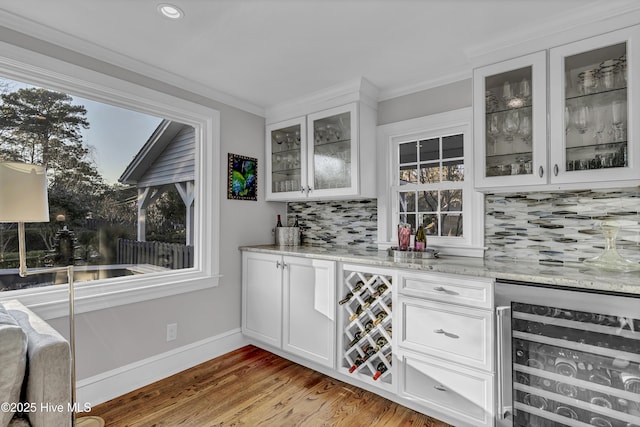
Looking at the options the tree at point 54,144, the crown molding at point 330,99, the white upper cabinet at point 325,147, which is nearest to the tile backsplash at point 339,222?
the white upper cabinet at point 325,147

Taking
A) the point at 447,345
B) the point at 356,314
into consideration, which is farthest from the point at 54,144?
the point at 447,345

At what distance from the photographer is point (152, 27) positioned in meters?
1.94

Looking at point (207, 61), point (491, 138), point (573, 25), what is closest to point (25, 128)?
point (207, 61)

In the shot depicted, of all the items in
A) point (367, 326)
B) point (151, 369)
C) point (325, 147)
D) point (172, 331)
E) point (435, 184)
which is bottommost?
point (151, 369)

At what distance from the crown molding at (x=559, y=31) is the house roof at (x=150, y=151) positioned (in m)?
2.37

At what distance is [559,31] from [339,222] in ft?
6.89

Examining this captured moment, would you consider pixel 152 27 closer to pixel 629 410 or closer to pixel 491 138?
pixel 491 138

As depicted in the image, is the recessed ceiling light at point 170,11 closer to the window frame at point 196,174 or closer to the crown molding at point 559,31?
the window frame at point 196,174

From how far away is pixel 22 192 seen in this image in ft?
5.05

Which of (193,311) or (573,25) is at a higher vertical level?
(573,25)

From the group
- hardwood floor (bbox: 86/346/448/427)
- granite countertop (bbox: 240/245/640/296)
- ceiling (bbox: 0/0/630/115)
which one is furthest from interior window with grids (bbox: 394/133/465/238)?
hardwood floor (bbox: 86/346/448/427)

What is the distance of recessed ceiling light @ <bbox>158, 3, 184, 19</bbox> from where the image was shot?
175 cm

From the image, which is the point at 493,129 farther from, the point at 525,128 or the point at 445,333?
the point at 445,333

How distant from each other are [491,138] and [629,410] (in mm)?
1535
